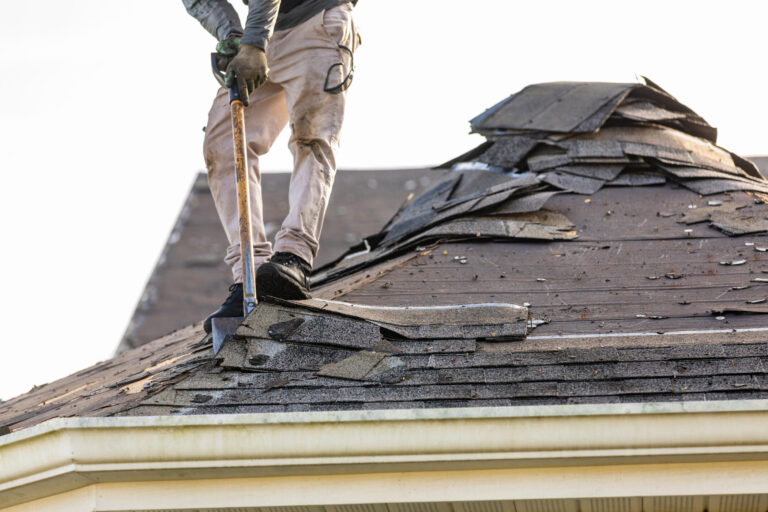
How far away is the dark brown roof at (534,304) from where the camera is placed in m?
4.02

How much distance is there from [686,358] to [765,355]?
287 millimetres

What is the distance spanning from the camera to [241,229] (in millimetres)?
4656

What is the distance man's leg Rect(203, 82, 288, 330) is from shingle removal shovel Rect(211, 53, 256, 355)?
0.93ft

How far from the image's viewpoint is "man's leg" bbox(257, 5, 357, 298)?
511 centimetres

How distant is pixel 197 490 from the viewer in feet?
12.8

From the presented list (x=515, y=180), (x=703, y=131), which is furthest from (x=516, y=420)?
(x=703, y=131)

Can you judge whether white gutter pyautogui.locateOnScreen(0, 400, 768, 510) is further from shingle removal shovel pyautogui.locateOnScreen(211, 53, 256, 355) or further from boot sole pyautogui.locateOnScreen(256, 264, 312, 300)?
boot sole pyautogui.locateOnScreen(256, 264, 312, 300)

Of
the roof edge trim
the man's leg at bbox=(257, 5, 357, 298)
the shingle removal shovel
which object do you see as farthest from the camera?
the man's leg at bbox=(257, 5, 357, 298)

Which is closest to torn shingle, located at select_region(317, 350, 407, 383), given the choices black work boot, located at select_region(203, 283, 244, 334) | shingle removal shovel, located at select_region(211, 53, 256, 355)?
shingle removal shovel, located at select_region(211, 53, 256, 355)

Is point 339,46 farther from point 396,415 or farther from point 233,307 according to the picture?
point 396,415

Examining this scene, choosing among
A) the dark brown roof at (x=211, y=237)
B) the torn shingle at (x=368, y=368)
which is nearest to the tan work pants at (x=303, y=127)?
the torn shingle at (x=368, y=368)

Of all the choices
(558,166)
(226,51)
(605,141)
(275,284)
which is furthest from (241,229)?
(605,141)

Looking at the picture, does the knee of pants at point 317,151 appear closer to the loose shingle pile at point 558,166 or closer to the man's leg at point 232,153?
the man's leg at point 232,153

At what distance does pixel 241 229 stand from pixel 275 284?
28cm
